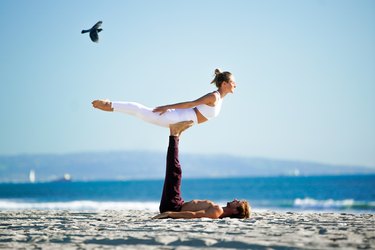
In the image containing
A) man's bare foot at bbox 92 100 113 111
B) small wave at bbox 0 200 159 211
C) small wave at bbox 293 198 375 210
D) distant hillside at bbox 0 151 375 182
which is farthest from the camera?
distant hillside at bbox 0 151 375 182

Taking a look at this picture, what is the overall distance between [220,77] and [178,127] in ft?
3.14

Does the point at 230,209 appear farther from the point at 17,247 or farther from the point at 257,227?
the point at 17,247

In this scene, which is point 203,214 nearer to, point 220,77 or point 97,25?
point 220,77

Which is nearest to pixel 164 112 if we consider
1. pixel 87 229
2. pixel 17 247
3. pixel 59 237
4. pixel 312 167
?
pixel 87 229

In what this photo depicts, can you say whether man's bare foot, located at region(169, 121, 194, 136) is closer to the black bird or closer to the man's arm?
the man's arm

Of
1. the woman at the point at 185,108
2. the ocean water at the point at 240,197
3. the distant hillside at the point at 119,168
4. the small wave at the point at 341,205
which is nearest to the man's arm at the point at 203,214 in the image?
the woman at the point at 185,108

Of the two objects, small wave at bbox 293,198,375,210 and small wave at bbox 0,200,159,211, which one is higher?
small wave at bbox 0,200,159,211

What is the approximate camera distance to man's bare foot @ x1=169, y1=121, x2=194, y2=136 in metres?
7.57

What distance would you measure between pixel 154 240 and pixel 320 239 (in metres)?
1.58

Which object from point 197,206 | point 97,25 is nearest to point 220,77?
point 197,206

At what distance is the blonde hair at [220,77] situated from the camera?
7.73m

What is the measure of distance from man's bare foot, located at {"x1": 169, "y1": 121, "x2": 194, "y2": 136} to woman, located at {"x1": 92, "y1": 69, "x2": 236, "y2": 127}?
0.15 ft

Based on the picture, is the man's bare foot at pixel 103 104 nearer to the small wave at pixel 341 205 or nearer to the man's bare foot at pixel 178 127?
the man's bare foot at pixel 178 127

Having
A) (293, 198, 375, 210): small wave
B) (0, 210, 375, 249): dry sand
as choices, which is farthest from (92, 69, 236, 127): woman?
(293, 198, 375, 210): small wave
